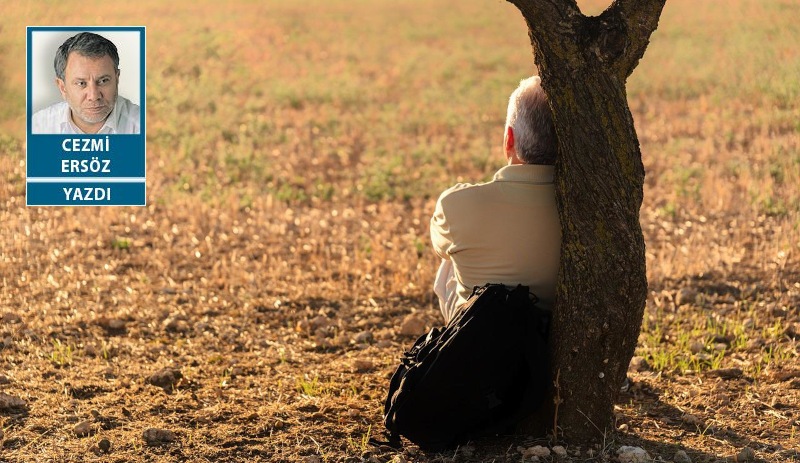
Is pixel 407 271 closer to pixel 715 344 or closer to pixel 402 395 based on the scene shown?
pixel 715 344

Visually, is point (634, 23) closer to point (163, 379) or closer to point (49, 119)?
point (163, 379)

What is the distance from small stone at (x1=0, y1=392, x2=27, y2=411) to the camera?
491 cm

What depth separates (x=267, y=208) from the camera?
9.65 meters

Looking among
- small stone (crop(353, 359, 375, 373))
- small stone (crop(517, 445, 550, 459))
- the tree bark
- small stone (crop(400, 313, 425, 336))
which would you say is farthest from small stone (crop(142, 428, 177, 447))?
small stone (crop(400, 313, 425, 336))

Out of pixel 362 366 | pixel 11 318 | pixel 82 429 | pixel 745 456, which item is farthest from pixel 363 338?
pixel 745 456

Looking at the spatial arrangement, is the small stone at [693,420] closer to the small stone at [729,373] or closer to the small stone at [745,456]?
the small stone at [745,456]

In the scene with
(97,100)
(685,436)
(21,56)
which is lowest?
(685,436)

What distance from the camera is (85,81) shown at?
5.64 metres

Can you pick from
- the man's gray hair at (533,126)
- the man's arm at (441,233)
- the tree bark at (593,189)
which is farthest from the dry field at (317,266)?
the man's gray hair at (533,126)

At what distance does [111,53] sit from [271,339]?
1.91 metres

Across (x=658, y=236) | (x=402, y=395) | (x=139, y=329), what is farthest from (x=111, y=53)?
(x=658, y=236)

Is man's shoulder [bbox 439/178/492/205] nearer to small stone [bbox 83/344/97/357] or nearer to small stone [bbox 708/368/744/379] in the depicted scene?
small stone [bbox 708/368/744/379]

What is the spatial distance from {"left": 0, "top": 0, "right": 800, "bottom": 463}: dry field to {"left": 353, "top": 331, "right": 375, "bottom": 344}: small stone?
0.02 m

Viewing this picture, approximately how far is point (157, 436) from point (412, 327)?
2194 mm
